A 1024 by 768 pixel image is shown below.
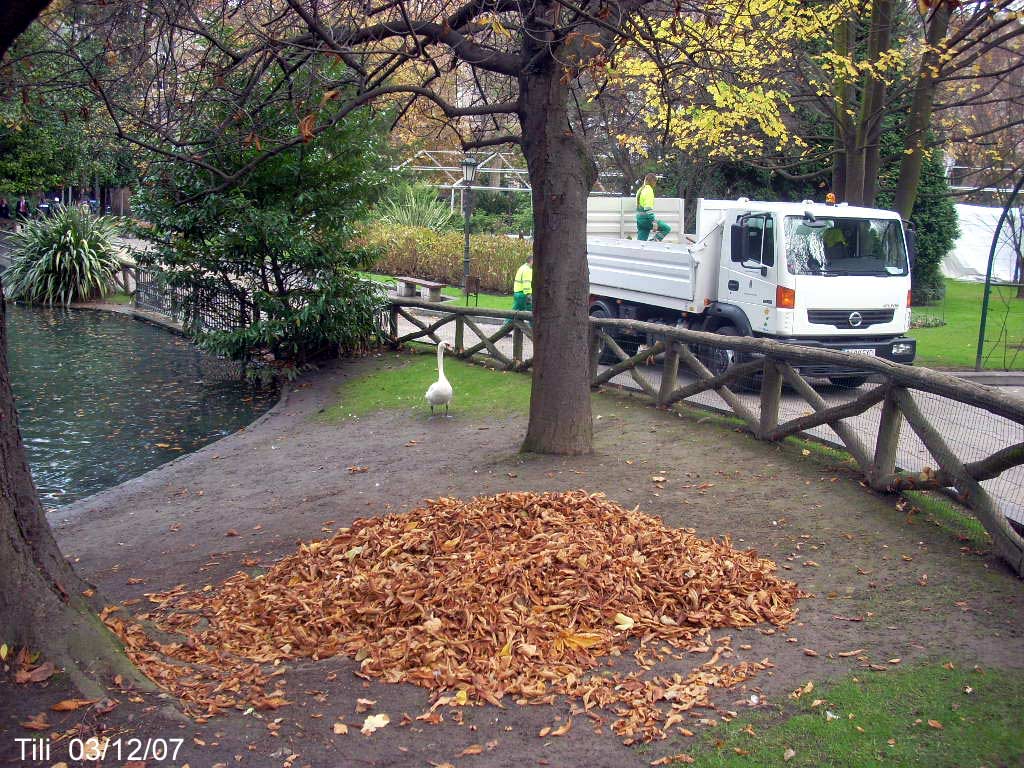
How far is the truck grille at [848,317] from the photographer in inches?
523

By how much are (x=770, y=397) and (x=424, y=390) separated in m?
6.57

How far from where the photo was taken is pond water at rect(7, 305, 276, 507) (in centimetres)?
1162

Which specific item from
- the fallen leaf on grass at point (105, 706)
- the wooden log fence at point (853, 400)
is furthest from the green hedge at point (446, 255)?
the fallen leaf on grass at point (105, 706)

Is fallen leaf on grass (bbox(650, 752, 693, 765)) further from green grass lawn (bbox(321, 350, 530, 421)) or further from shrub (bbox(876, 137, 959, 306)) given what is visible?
shrub (bbox(876, 137, 959, 306))

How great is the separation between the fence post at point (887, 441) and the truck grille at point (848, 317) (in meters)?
5.43

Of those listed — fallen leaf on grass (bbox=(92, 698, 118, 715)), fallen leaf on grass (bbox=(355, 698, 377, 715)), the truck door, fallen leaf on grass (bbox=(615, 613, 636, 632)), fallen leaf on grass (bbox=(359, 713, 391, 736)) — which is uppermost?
the truck door

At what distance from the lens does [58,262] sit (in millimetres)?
26250

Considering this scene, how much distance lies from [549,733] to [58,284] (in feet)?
84.9

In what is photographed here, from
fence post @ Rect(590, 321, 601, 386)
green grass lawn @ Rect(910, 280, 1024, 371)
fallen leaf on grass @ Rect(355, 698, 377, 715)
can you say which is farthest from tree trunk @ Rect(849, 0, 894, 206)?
fallen leaf on grass @ Rect(355, 698, 377, 715)

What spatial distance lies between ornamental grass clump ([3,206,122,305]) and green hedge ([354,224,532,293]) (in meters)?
7.97

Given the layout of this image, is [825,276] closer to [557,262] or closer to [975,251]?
[557,262]

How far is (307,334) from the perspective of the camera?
54.3ft

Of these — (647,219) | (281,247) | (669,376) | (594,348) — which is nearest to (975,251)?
(647,219)

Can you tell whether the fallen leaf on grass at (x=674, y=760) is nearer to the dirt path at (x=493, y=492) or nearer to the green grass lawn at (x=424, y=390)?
the dirt path at (x=493, y=492)
